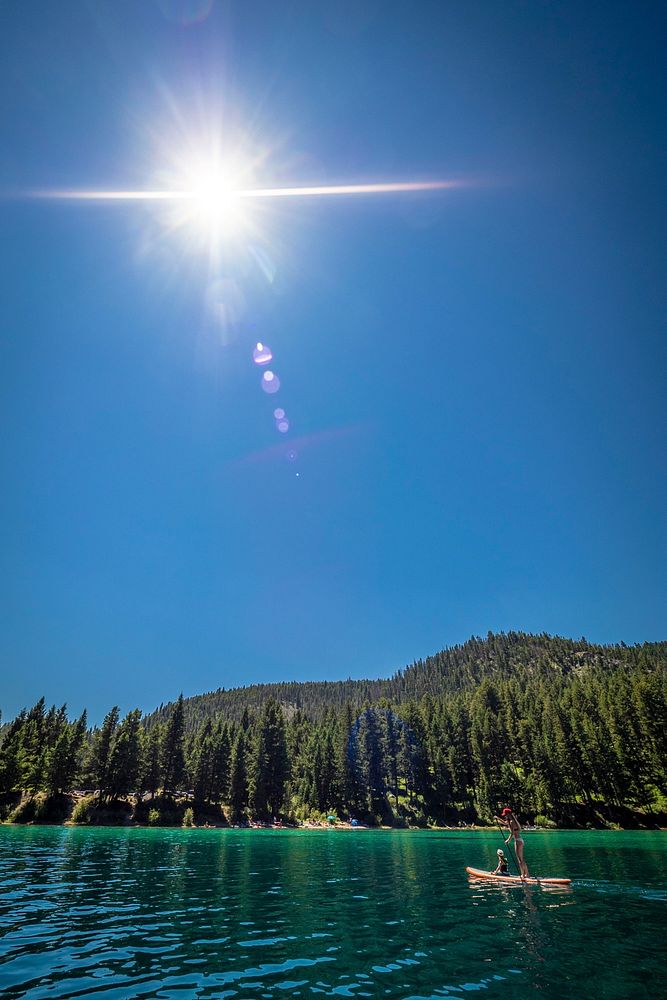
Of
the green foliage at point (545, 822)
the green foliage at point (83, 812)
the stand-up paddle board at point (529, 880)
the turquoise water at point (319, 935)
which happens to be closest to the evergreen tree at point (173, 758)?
the green foliage at point (83, 812)

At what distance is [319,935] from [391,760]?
127 m

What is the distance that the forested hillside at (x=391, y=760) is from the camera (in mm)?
101125

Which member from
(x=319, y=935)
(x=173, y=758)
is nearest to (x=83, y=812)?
(x=173, y=758)

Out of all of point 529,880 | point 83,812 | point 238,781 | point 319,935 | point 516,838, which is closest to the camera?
point 319,935

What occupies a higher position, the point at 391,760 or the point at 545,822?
the point at 391,760

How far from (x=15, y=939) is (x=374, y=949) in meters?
10.7

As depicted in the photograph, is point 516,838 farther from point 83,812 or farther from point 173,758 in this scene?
point 173,758

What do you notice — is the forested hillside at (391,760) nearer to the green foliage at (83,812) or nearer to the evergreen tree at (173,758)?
the evergreen tree at (173,758)

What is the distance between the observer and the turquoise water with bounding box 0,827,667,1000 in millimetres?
11031

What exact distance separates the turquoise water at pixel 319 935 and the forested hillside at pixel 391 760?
86696 mm

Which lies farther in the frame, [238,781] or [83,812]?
[238,781]

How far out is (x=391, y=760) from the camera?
128000mm

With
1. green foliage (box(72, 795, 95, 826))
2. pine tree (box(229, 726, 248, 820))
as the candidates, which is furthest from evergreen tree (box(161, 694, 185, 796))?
green foliage (box(72, 795, 95, 826))

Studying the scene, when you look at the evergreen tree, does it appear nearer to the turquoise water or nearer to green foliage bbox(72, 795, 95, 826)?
green foliage bbox(72, 795, 95, 826)
